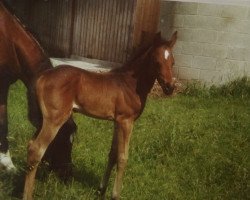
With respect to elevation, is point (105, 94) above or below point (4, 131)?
above

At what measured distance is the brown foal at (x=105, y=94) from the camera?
13.0ft

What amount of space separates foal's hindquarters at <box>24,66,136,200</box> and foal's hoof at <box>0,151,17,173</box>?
111cm

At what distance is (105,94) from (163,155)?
2225 millimetres

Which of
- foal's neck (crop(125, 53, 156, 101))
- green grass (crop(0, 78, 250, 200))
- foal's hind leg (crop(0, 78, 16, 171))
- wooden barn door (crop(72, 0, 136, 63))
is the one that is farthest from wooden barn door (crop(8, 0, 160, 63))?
foal's neck (crop(125, 53, 156, 101))

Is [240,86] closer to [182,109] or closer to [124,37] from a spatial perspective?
[182,109]

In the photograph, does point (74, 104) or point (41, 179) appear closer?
Answer: point (74, 104)

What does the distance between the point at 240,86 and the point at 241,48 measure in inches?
35.6

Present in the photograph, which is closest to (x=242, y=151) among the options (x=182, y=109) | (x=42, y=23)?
(x=182, y=109)

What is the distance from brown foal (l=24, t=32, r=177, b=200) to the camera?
3961 mm

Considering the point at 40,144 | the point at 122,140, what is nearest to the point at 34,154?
the point at 40,144

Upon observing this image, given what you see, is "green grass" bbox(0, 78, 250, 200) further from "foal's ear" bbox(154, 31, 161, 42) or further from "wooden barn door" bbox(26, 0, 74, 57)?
"wooden barn door" bbox(26, 0, 74, 57)

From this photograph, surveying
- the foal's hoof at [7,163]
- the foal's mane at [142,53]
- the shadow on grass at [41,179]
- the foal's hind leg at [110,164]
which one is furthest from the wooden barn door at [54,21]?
the foal's mane at [142,53]

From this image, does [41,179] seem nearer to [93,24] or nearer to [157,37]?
[157,37]

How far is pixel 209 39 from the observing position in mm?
10281
